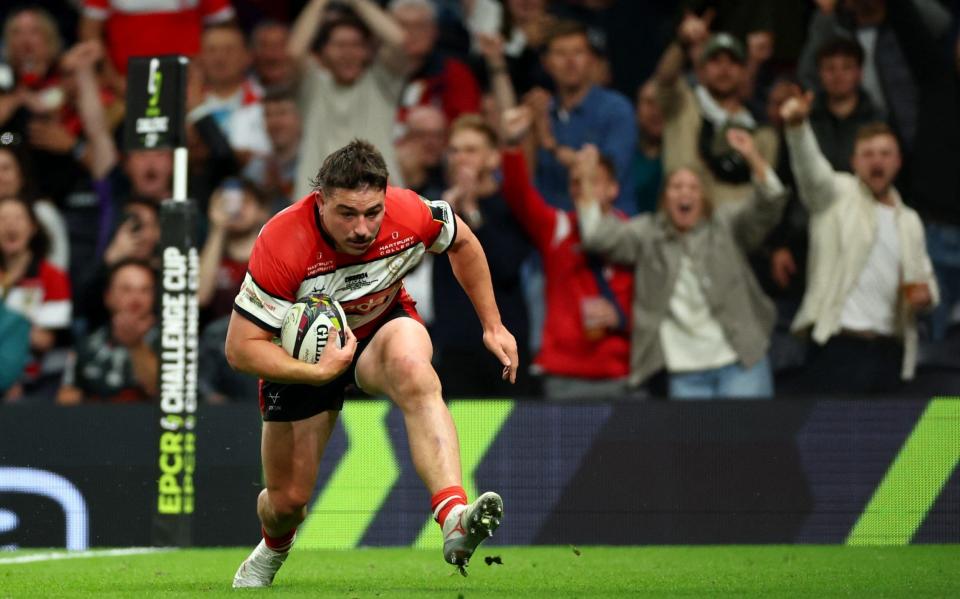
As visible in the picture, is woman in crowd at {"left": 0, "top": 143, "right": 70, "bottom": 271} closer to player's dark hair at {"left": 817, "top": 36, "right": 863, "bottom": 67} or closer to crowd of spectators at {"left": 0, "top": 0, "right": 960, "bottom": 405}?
crowd of spectators at {"left": 0, "top": 0, "right": 960, "bottom": 405}

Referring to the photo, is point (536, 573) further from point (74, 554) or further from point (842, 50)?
point (842, 50)

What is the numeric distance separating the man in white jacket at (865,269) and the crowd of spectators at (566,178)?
0.06 ft

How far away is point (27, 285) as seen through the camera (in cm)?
1227

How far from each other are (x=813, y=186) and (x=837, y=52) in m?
1.10

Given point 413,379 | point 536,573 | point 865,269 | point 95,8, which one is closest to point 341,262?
point 413,379


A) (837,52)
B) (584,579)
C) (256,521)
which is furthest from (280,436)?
(837,52)

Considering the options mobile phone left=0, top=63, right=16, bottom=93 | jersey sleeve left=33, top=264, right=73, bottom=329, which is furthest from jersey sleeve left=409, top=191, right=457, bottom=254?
mobile phone left=0, top=63, right=16, bottom=93

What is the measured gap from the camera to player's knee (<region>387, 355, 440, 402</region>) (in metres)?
6.44

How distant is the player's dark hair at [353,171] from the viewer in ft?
21.3

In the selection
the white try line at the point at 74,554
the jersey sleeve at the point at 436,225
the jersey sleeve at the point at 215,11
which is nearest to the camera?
the jersey sleeve at the point at 436,225

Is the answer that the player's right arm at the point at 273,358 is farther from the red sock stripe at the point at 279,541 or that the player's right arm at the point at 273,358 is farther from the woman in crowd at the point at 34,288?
the woman in crowd at the point at 34,288

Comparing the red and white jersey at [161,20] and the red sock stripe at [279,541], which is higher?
the red and white jersey at [161,20]

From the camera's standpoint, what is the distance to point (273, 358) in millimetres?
6520

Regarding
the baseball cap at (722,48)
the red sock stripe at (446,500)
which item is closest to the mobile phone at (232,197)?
the baseball cap at (722,48)
